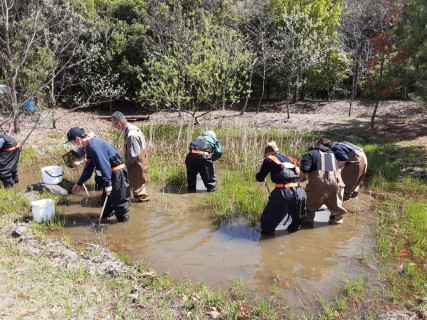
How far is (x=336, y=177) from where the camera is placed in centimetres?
578

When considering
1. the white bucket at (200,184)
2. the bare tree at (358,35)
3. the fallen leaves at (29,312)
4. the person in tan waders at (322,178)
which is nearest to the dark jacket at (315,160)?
the person in tan waders at (322,178)

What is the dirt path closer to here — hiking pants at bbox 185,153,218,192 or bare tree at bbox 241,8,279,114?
bare tree at bbox 241,8,279,114

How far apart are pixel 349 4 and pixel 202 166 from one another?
24577 mm

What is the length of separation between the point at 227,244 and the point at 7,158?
469cm

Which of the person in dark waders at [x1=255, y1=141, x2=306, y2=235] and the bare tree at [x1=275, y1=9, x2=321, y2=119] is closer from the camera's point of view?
the person in dark waders at [x1=255, y1=141, x2=306, y2=235]

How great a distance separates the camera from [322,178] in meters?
5.75

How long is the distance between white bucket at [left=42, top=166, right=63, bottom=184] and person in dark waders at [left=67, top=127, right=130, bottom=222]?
1490 millimetres

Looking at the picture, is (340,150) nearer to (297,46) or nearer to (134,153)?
(134,153)

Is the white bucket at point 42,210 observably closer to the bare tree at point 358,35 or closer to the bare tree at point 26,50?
the bare tree at point 26,50

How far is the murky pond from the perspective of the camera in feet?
15.4

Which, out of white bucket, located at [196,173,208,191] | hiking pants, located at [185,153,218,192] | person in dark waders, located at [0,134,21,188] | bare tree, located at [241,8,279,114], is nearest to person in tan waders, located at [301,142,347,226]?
hiking pants, located at [185,153,218,192]

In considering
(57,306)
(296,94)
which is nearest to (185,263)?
(57,306)

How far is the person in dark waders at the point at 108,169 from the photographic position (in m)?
5.57

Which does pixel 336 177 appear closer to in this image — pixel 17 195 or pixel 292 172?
pixel 292 172
